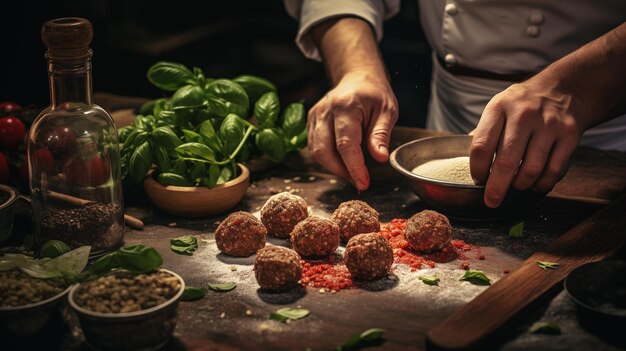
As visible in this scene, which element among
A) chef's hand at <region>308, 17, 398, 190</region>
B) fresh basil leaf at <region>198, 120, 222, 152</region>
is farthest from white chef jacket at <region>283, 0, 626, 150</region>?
fresh basil leaf at <region>198, 120, 222, 152</region>

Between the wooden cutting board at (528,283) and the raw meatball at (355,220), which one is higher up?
the wooden cutting board at (528,283)

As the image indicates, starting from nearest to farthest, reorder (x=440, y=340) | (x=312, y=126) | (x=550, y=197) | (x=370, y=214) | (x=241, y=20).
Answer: (x=440, y=340), (x=370, y=214), (x=550, y=197), (x=312, y=126), (x=241, y=20)

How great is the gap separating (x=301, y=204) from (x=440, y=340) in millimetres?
811

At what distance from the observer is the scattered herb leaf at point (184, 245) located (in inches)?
86.0

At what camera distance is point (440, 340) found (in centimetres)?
159

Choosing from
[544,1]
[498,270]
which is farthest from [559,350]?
[544,1]

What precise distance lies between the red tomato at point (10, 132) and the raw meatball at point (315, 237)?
3.62 feet

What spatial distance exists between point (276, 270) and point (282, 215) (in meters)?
0.37

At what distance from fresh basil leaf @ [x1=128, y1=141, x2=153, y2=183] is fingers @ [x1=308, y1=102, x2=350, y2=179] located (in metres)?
0.53

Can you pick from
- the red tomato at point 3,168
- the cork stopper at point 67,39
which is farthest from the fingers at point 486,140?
the red tomato at point 3,168

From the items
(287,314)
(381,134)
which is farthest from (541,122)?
(287,314)

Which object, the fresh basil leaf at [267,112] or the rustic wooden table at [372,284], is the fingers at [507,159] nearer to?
the rustic wooden table at [372,284]

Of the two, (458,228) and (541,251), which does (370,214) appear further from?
(541,251)

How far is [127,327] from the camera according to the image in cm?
158
